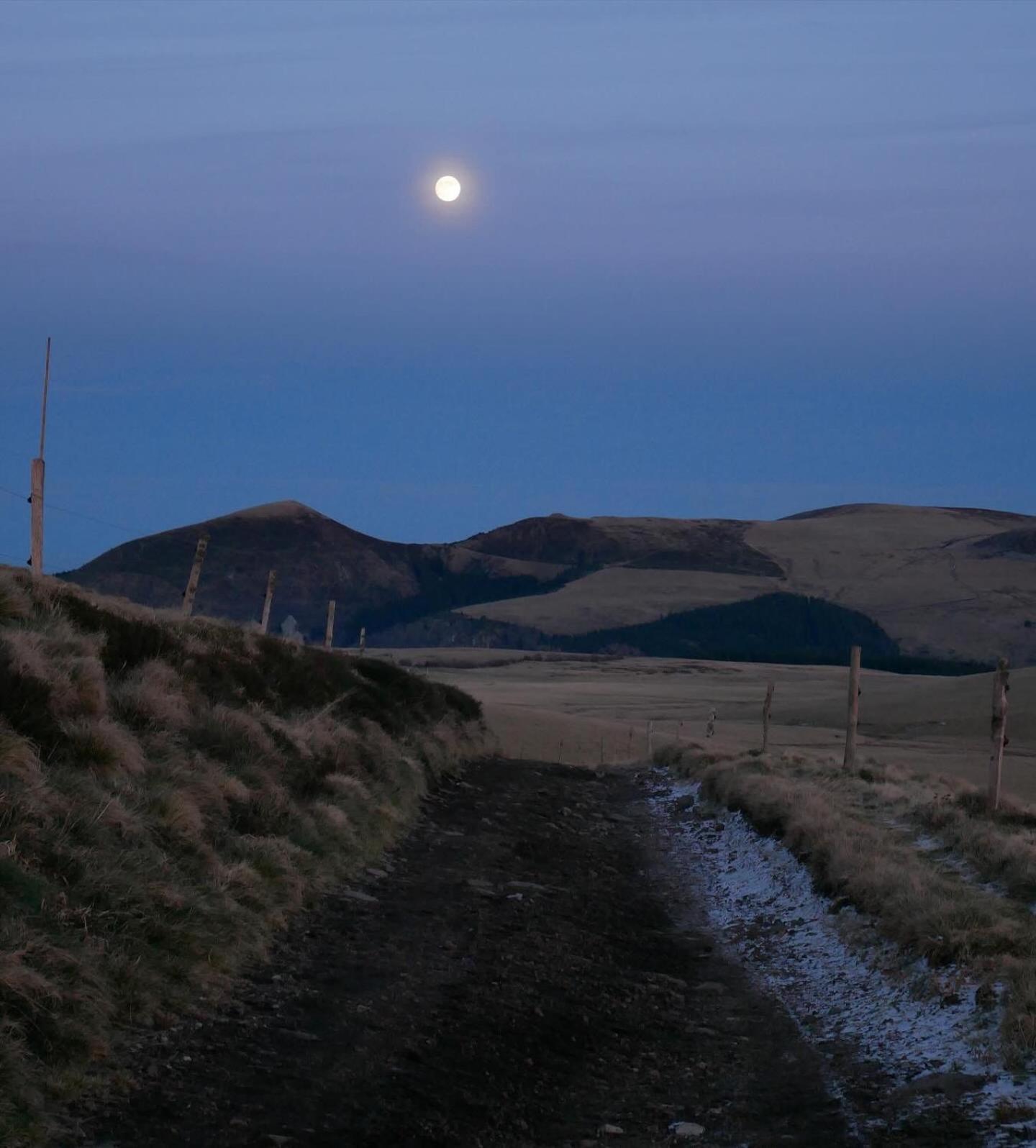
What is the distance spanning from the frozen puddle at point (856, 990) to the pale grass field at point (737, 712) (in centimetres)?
1917

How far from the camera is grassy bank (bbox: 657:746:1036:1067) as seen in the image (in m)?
9.09

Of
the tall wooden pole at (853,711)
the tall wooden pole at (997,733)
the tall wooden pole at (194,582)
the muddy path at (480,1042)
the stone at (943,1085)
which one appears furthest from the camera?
the tall wooden pole at (853,711)

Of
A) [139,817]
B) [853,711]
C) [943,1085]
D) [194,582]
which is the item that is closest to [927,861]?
[943,1085]

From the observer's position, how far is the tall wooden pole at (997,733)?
60.1ft

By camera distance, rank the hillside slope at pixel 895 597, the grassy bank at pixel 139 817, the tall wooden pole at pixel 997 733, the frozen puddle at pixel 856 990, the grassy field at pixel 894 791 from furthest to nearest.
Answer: the hillside slope at pixel 895 597 < the tall wooden pole at pixel 997 733 < the grassy field at pixel 894 791 < the frozen puddle at pixel 856 990 < the grassy bank at pixel 139 817

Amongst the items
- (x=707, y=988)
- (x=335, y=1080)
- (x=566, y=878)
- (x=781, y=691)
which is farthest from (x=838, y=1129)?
(x=781, y=691)

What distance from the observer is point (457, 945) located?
1016 cm

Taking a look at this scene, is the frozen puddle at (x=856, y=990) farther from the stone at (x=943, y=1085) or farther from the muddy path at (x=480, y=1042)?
the muddy path at (x=480, y=1042)

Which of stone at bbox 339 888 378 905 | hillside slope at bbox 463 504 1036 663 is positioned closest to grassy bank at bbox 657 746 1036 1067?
stone at bbox 339 888 378 905

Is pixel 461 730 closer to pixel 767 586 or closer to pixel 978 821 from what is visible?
pixel 978 821

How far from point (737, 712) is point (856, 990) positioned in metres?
62.7

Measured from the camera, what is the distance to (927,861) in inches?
557

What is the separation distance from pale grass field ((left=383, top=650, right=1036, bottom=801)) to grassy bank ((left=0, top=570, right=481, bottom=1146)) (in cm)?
1994

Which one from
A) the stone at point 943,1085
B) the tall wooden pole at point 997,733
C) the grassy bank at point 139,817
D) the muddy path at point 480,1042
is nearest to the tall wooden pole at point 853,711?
the tall wooden pole at point 997,733
